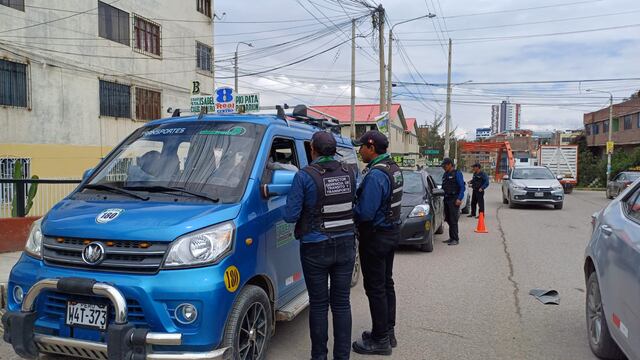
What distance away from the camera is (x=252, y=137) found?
4.30 meters

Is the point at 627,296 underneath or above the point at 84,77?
underneath

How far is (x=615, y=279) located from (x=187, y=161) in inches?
135

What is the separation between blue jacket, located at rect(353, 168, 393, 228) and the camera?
409 cm

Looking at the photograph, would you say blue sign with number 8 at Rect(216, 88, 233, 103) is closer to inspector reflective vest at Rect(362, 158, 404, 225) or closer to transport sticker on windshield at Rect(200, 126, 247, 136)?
transport sticker on windshield at Rect(200, 126, 247, 136)

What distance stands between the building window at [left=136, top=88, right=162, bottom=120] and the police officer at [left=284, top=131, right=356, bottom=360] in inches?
770

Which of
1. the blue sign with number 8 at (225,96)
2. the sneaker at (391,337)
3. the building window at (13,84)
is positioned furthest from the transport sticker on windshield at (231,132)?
the building window at (13,84)

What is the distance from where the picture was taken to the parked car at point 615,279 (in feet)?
10.9

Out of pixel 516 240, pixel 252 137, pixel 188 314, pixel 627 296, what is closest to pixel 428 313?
pixel 627 296

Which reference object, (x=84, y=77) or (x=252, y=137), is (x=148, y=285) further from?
(x=84, y=77)

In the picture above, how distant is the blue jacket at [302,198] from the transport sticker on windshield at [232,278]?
57 centimetres

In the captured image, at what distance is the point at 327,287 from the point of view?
3.87m

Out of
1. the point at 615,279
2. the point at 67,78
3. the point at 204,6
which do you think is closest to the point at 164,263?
the point at 615,279

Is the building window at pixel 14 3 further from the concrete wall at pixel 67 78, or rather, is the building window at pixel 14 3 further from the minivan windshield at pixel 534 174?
the minivan windshield at pixel 534 174

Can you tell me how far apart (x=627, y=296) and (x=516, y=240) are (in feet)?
26.3
